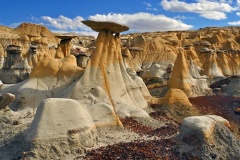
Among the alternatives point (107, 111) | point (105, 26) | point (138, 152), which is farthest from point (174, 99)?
point (138, 152)

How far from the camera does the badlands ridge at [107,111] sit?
11148 millimetres

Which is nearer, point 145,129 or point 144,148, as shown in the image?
point 144,148

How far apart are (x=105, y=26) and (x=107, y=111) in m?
5.92

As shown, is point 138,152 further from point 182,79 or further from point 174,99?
point 182,79

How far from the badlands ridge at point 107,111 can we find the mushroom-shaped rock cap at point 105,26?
0.03 ft

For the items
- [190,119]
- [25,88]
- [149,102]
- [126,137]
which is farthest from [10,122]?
[149,102]

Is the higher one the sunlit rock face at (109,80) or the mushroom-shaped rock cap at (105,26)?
the mushroom-shaped rock cap at (105,26)

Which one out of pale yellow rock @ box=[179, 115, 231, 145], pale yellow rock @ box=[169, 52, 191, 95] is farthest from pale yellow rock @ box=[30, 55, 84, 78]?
pale yellow rock @ box=[169, 52, 191, 95]

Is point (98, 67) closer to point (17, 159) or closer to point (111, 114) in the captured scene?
point (111, 114)

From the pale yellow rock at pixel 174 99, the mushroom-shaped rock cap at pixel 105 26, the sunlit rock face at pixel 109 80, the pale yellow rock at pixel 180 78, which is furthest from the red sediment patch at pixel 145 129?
the pale yellow rock at pixel 180 78

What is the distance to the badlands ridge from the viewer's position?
11.1 m

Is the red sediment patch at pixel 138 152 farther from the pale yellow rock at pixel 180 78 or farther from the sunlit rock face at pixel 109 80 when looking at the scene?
the pale yellow rock at pixel 180 78

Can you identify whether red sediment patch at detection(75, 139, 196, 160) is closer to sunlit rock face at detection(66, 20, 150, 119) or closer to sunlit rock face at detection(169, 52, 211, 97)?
sunlit rock face at detection(66, 20, 150, 119)

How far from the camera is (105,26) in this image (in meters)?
18.3
